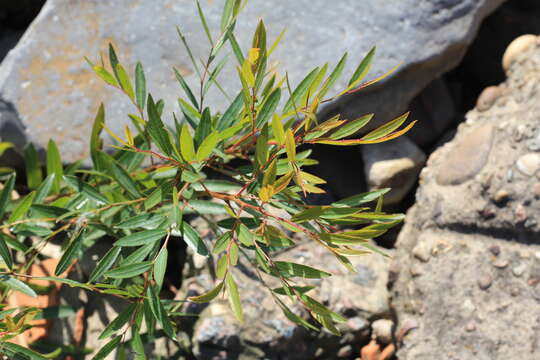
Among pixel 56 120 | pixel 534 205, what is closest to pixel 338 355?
pixel 534 205

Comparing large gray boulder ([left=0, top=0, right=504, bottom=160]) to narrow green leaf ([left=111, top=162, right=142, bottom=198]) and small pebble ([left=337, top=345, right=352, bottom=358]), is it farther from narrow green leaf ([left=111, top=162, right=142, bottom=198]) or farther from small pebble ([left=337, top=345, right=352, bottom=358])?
small pebble ([left=337, top=345, right=352, bottom=358])

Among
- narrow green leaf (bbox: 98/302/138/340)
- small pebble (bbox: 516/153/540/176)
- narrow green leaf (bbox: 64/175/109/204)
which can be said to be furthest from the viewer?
small pebble (bbox: 516/153/540/176)

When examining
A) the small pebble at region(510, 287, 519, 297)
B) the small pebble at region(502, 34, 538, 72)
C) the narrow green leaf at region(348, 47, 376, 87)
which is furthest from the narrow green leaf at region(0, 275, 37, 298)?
the small pebble at region(502, 34, 538, 72)

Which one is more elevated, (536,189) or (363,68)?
(363,68)

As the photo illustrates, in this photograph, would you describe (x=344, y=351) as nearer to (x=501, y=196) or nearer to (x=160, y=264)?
(x=501, y=196)

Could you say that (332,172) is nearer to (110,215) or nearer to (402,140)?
(402,140)

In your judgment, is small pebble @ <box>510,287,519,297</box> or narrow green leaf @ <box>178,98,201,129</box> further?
small pebble @ <box>510,287,519,297</box>


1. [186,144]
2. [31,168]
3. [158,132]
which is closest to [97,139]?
[31,168]
